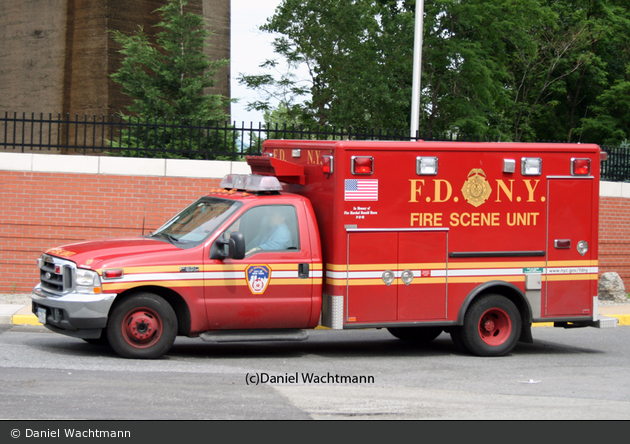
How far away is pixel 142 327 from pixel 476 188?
4.24 m

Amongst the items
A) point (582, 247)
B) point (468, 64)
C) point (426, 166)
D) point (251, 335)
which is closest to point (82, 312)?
point (251, 335)

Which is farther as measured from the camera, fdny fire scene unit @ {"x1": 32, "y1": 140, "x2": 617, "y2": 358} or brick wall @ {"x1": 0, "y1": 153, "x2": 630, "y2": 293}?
brick wall @ {"x1": 0, "y1": 153, "x2": 630, "y2": 293}

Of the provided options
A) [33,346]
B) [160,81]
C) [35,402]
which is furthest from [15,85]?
[35,402]

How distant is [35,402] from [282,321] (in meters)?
3.01

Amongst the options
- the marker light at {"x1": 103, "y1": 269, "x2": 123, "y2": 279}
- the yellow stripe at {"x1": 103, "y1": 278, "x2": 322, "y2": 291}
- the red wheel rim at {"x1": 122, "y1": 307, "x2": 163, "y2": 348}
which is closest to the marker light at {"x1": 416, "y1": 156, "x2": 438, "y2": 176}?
the yellow stripe at {"x1": 103, "y1": 278, "x2": 322, "y2": 291}

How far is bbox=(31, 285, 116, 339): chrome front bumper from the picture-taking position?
785 cm

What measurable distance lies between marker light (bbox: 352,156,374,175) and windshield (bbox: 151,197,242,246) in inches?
54.6

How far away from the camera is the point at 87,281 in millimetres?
7875

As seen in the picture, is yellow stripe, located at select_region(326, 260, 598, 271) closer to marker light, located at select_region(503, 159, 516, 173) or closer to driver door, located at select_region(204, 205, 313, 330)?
driver door, located at select_region(204, 205, 313, 330)

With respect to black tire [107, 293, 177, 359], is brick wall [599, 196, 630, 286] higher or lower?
higher

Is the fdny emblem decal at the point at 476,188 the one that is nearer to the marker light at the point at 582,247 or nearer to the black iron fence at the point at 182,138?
the marker light at the point at 582,247

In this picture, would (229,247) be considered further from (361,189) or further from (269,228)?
(361,189)

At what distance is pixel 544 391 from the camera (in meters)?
7.54

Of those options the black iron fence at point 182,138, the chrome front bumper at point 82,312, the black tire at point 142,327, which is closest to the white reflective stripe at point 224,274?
the black tire at point 142,327
